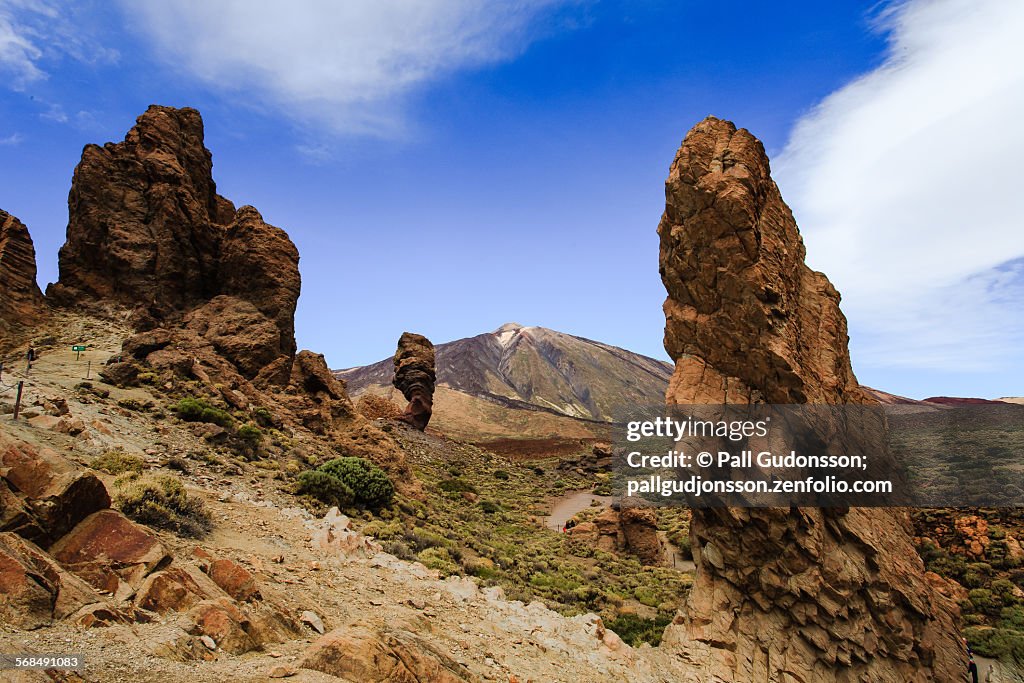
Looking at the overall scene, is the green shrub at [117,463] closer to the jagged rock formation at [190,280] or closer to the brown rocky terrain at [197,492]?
the brown rocky terrain at [197,492]

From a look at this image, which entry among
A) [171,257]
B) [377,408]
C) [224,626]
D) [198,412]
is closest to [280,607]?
[224,626]

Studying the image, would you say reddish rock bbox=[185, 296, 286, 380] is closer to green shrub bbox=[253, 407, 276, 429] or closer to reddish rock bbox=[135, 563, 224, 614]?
green shrub bbox=[253, 407, 276, 429]

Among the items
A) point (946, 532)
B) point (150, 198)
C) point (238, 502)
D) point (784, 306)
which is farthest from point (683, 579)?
point (150, 198)

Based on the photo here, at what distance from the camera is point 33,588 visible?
5.05m

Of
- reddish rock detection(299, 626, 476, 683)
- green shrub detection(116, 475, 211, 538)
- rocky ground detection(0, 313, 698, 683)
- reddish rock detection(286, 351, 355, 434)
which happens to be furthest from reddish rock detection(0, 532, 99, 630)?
reddish rock detection(286, 351, 355, 434)

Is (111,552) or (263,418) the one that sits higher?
(263,418)

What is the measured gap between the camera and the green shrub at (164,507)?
8594 millimetres

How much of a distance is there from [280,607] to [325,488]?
29.9ft

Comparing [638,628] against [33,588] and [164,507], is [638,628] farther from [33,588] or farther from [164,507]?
Result: [33,588]

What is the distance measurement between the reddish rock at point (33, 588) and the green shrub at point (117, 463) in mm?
5822

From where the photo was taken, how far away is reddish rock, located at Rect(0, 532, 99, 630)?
4824mm

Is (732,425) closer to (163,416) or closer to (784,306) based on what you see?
(784,306)

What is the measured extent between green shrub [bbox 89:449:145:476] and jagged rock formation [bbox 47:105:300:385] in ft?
43.0

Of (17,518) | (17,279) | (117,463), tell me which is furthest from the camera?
(17,279)
